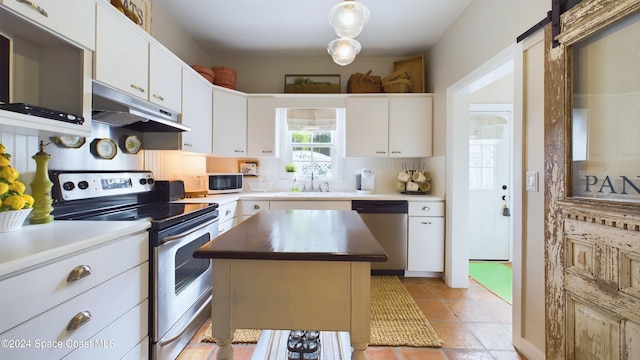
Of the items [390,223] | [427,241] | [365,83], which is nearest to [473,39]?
[365,83]

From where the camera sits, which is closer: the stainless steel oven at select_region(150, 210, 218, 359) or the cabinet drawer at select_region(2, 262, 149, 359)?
the cabinet drawer at select_region(2, 262, 149, 359)

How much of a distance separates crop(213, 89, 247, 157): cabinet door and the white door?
3.02 metres

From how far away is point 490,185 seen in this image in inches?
136

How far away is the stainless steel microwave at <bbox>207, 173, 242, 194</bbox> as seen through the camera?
294 centimetres

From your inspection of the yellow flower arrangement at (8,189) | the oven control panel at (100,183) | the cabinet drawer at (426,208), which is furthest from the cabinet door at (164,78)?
the cabinet drawer at (426,208)

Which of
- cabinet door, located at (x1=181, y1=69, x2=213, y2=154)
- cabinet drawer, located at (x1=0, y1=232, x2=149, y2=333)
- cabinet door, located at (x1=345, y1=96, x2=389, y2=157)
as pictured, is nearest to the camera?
cabinet drawer, located at (x1=0, y1=232, x2=149, y2=333)

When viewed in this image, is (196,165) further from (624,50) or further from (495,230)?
(495,230)

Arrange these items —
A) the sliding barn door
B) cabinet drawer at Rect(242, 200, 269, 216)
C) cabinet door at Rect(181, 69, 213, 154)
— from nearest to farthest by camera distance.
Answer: the sliding barn door < cabinet door at Rect(181, 69, 213, 154) < cabinet drawer at Rect(242, 200, 269, 216)

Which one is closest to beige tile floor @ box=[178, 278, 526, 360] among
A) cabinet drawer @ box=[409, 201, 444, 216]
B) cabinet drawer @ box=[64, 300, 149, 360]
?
cabinet drawer @ box=[64, 300, 149, 360]

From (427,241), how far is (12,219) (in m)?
3.12

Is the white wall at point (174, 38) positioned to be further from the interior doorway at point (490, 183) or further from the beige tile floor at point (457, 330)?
the interior doorway at point (490, 183)

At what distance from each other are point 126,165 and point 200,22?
171cm

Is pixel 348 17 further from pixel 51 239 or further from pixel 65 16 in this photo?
pixel 51 239

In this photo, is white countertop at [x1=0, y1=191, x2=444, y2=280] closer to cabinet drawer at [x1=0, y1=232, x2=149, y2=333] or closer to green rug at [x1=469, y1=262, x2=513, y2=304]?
cabinet drawer at [x1=0, y1=232, x2=149, y2=333]
